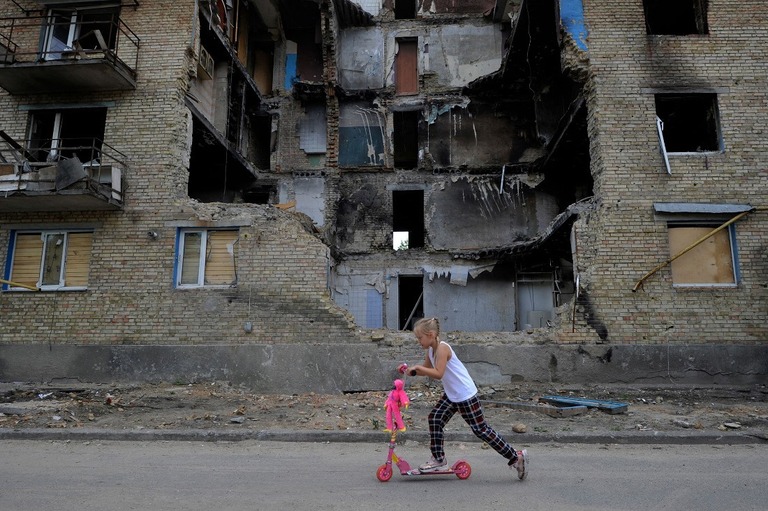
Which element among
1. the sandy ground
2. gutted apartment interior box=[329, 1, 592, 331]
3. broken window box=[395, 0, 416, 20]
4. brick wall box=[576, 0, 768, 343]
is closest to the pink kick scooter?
the sandy ground

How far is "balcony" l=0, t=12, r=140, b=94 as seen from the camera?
35.3 ft

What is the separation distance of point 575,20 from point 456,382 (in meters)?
10.2

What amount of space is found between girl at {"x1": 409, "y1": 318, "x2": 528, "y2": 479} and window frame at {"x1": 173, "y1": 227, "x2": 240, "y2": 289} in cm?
732

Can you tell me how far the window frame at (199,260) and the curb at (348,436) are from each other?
4.34 metres

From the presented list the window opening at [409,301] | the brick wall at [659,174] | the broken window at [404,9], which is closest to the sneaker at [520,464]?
the brick wall at [659,174]

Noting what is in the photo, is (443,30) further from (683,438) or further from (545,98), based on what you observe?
(683,438)

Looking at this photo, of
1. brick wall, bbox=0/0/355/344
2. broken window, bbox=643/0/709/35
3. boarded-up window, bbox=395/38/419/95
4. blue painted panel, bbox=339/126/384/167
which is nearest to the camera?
brick wall, bbox=0/0/355/344

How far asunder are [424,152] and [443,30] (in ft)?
16.9

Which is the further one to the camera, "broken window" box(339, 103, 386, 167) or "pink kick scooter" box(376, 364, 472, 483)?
"broken window" box(339, 103, 386, 167)

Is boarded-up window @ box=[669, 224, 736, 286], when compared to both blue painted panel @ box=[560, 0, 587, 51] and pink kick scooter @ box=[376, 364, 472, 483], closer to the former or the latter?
blue painted panel @ box=[560, 0, 587, 51]

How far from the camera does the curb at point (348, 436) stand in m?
6.28

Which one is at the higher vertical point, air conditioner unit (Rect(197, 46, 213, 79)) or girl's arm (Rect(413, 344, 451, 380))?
air conditioner unit (Rect(197, 46, 213, 79))

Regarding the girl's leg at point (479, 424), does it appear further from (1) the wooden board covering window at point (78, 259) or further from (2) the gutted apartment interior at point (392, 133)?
(1) the wooden board covering window at point (78, 259)

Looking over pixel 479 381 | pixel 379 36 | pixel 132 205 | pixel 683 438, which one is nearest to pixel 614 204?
pixel 479 381
